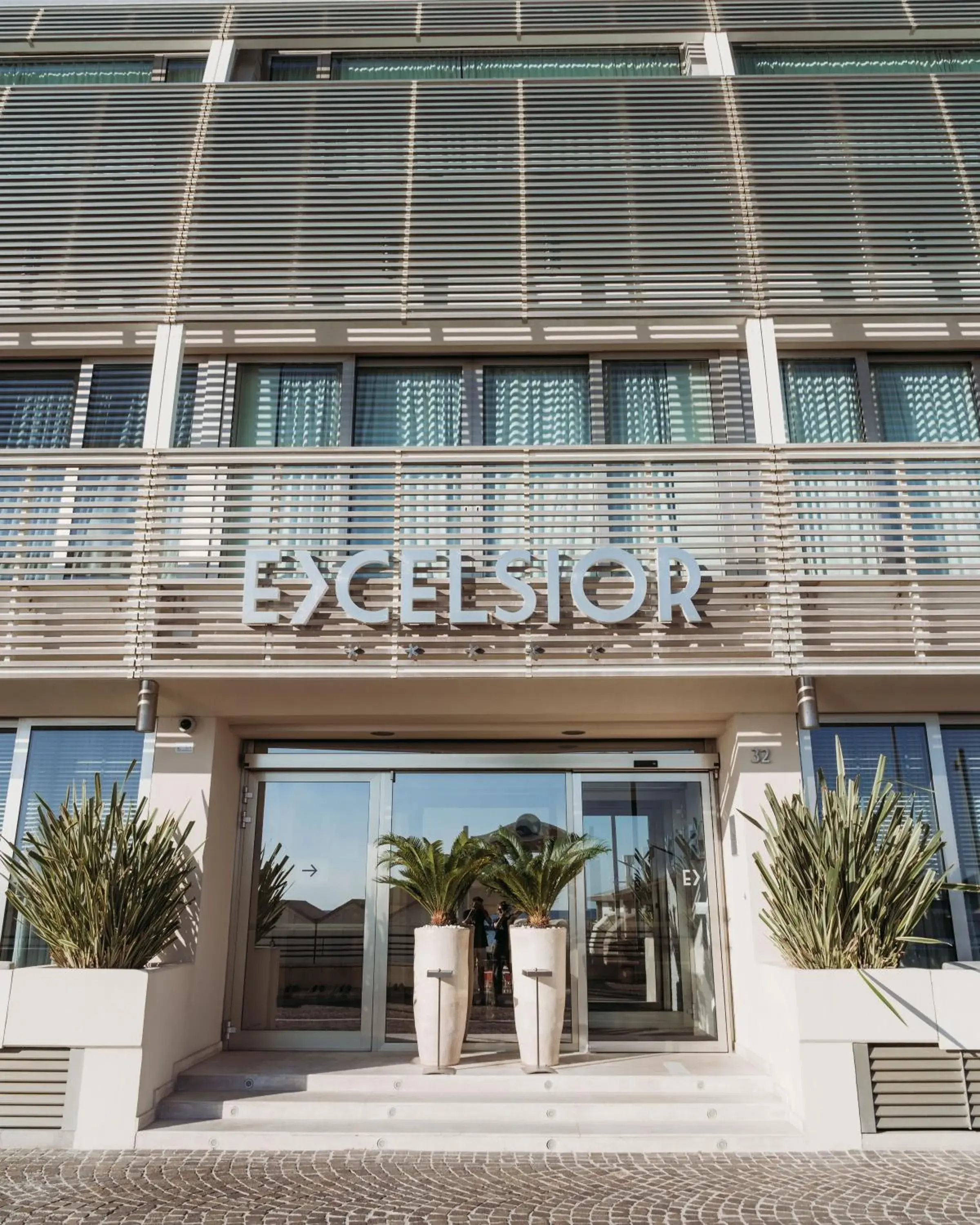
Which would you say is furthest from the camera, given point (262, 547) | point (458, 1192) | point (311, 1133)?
point (262, 547)

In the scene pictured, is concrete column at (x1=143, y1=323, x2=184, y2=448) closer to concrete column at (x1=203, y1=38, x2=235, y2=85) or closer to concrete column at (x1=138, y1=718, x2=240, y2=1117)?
concrete column at (x1=138, y1=718, x2=240, y2=1117)

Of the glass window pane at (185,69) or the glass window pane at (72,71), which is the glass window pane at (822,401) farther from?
the glass window pane at (72,71)

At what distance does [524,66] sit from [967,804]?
8.57 meters

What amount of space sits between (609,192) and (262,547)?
4.61m

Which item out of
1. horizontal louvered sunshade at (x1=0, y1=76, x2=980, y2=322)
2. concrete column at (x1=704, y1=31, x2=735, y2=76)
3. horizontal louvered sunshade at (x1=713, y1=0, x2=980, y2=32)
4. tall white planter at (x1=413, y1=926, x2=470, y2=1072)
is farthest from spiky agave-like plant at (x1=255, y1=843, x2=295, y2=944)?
horizontal louvered sunshade at (x1=713, y1=0, x2=980, y2=32)

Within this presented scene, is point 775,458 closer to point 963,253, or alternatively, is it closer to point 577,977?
point 963,253

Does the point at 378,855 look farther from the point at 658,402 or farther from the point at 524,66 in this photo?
the point at 524,66

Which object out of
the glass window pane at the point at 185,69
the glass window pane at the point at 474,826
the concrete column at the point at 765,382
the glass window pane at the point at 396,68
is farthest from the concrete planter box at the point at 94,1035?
the glass window pane at the point at 396,68

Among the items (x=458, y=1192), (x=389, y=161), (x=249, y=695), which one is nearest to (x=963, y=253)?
(x=389, y=161)

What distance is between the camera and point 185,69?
411 inches

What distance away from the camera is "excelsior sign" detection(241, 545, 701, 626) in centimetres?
719

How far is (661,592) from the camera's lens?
7.23 metres

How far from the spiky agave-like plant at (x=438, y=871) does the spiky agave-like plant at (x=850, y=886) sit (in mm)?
A: 2296

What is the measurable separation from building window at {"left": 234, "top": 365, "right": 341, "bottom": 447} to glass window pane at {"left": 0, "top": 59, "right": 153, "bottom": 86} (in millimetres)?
4168
